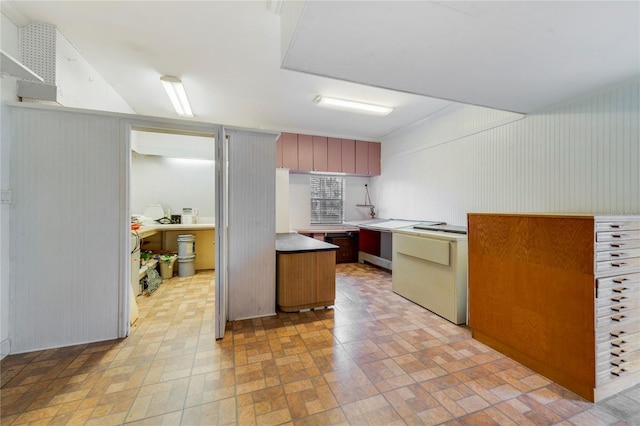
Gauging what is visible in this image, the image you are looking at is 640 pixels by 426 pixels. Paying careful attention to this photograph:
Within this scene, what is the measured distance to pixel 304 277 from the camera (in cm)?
302

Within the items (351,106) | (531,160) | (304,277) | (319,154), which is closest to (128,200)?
(304,277)

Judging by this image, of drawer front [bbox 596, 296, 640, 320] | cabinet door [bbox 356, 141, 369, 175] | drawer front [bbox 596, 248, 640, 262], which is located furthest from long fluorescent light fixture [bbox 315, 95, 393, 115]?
drawer front [bbox 596, 296, 640, 320]

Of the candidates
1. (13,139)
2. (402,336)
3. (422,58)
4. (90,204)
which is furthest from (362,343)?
(13,139)

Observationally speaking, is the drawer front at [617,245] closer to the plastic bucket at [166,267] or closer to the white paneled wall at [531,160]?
the white paneled wall at [531,160]

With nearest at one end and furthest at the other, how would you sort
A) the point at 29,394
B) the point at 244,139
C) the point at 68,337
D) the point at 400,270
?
the point at 29,394 → the point at 68,337 → the point at 244,139 → the point at 400,270

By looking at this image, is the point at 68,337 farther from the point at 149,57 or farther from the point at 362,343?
the point at 149,57

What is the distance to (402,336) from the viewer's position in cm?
246

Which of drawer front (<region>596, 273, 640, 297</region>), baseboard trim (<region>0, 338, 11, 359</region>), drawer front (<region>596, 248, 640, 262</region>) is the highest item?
drawer front (<region>596, 248, 640, 262</region>)

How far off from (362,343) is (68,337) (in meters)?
2.72

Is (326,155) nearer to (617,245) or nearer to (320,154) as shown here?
(320,154)

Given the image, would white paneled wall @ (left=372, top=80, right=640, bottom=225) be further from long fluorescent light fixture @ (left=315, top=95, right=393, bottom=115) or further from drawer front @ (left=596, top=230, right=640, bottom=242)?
long fluorescent light fixture @ (left=315, top=95, right=393, bottom=115)

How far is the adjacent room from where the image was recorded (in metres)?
1.54

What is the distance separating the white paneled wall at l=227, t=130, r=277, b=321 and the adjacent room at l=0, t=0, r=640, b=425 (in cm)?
2

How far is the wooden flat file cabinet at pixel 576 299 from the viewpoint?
1638mm
